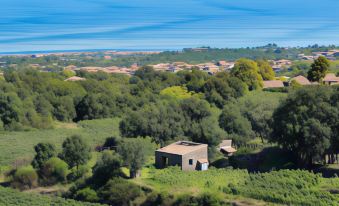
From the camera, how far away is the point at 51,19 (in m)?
150

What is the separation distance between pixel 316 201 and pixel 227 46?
11341cm

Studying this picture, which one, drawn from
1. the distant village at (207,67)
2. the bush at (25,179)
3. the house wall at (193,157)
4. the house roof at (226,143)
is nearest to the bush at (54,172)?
the bush at (25,179)

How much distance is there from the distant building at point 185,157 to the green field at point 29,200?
186 inches

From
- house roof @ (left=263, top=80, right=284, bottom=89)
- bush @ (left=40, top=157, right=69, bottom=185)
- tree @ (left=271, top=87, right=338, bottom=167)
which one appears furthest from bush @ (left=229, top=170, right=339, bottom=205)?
house roof @ (left=263, top=80, right=284, bottom=89)

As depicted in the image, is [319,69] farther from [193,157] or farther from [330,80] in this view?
[193,157]

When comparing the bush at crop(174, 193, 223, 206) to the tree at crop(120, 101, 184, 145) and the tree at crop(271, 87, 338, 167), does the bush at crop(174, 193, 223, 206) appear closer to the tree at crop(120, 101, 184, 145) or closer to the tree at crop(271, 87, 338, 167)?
the tree at crop(271, 87, 338, 167)

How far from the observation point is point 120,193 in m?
20.7

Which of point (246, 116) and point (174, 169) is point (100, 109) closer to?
point (246, 116)

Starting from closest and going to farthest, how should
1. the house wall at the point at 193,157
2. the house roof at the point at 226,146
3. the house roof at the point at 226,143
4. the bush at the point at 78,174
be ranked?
the house wall at the point at 193,157
the bush at the point at 78,174
the house roof at the point at 226,146
the house roof at the point at 226,143

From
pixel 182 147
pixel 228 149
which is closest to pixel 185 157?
pixel 182 147

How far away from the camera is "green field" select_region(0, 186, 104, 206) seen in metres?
20.1

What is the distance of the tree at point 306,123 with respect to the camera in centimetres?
2212

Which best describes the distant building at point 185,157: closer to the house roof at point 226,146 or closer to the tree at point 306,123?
the house roof at point 226,146

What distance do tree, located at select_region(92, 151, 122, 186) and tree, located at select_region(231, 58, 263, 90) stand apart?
79.6 feet
